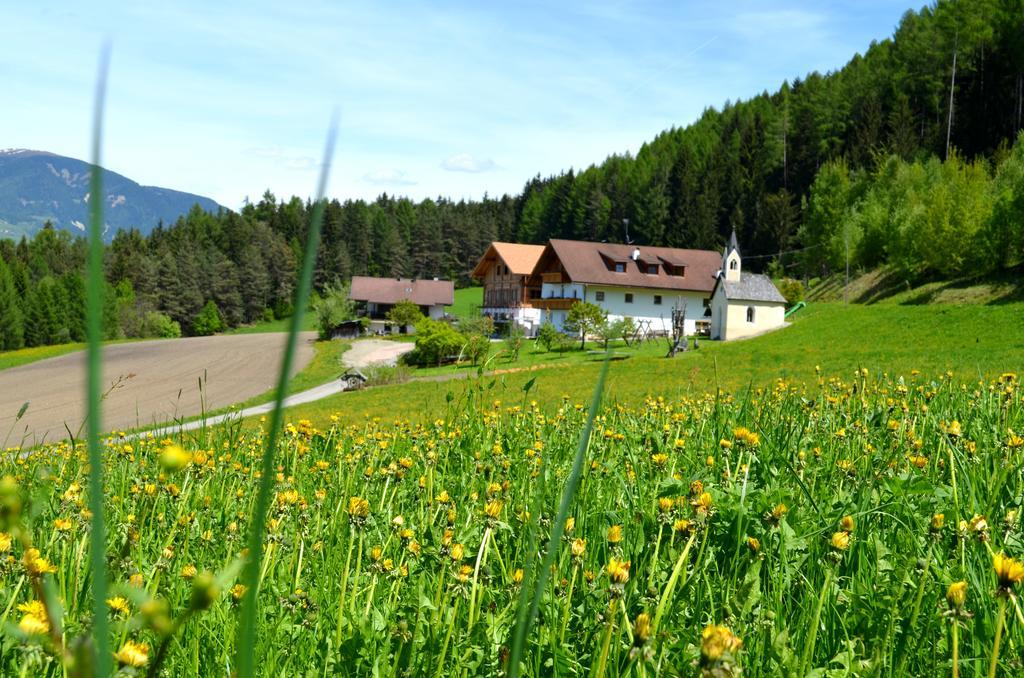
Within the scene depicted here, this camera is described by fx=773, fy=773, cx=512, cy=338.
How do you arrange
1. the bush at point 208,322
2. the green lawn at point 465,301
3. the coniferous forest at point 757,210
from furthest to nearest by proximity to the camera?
the bush at point 208,322
the green lawn at point 465,301
the coniferous forest at point 757,210

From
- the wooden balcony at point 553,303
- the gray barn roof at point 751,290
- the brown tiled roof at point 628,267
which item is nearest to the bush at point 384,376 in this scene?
the gray barn roof at point 751,290

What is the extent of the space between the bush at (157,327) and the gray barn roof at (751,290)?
56.6 metres

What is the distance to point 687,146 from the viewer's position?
315ft

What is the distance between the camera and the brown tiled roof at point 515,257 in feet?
211

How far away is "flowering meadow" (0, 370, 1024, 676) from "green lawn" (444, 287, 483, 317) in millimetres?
76757

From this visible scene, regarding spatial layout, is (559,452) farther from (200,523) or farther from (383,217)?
(383,217)

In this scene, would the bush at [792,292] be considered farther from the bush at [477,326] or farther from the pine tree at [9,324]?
the pine tree at [9,324]

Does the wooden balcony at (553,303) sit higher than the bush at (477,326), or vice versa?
the wooden balcony at (553,303)

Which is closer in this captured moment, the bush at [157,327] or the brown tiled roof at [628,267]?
the brown tiled roof at [628,267]

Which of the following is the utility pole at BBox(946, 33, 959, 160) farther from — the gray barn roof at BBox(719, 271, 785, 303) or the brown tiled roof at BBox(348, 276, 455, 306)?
the brown tiled roof at BBox(348, 276, 455, 306)

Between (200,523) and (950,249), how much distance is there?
4253 cm

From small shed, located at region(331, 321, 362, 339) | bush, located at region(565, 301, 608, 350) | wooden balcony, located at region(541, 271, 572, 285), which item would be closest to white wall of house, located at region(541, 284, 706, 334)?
wooden balcony, located at region(541, 271, 572, 285)

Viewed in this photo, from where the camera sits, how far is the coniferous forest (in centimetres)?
4697

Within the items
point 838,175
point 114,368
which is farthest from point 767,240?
point 114,368
